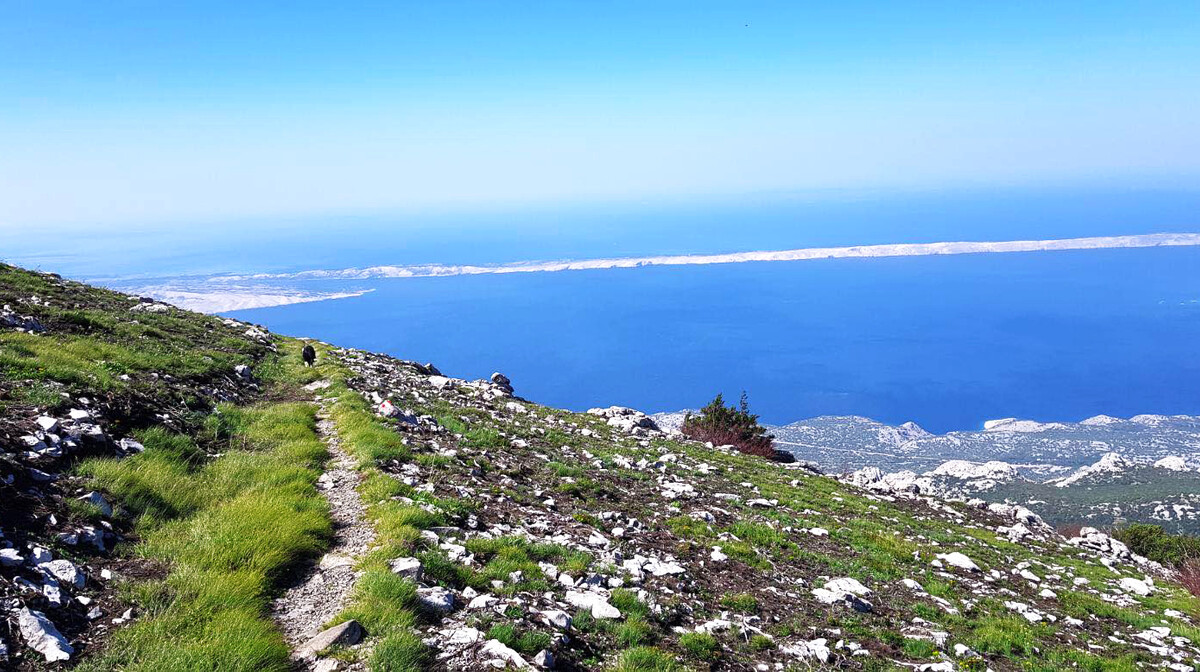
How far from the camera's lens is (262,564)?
23.2ft

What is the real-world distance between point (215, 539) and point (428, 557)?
2830mm

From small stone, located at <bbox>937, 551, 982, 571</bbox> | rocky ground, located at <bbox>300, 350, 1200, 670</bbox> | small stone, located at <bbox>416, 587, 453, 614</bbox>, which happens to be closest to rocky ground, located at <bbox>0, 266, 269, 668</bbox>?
small stone, located at <bbox>416, 587, 453, 614</bbox>

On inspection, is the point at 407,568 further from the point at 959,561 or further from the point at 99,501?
the point at 959,561

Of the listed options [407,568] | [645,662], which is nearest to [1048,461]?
[645,662]

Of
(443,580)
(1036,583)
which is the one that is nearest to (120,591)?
(443,580)

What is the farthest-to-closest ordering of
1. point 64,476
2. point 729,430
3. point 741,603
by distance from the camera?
point 729,430
point 741,603
point 64,476

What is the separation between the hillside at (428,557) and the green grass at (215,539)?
0.04 metres

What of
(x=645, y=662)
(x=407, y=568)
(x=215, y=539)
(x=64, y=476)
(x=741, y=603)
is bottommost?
(x=741, y=603)

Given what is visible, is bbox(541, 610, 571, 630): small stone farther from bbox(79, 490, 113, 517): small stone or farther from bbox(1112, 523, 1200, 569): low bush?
bbox(1112, 523, 1200, 569): low bush

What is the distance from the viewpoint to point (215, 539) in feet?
24.1

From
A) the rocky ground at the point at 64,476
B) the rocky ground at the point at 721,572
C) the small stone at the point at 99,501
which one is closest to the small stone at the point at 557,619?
the rocky ground at the point at 721,572

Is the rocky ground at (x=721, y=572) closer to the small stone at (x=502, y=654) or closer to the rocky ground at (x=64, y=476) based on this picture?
the small stone at (x=502, y=654)

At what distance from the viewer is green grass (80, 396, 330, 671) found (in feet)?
17.3

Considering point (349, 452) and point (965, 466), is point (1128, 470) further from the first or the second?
point (349, 452)
